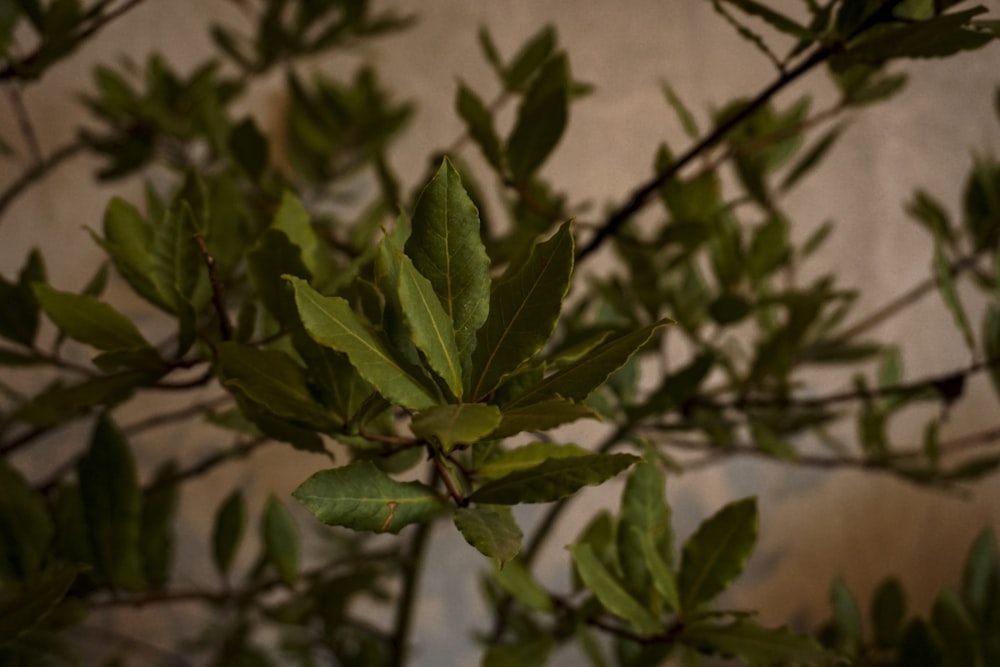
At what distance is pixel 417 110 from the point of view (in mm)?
962

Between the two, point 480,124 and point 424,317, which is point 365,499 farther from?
point 480,124

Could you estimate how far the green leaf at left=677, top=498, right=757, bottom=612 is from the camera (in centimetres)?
36

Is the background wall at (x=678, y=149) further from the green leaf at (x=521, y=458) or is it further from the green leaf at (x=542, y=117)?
the green leaf at (x=521, y=458)

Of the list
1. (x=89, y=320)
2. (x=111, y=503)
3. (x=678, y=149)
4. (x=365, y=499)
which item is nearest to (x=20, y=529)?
(x=111, y=503)

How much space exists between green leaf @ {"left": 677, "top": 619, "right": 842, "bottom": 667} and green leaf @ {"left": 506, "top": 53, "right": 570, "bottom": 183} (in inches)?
10.1

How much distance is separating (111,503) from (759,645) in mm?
322

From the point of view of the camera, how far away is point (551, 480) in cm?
26

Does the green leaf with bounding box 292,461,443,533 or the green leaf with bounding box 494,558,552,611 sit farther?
the green leaf with bounding box 494,558,552,611

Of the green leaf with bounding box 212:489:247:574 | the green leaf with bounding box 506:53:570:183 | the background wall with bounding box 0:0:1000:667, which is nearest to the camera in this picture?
the green leaf with bounding box 506:53:570:183

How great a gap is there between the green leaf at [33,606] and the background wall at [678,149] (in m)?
0.63

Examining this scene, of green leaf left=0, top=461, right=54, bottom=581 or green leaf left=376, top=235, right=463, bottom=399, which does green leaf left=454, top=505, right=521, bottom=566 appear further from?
green leaf left=0, top=461, right=54, bottom=581

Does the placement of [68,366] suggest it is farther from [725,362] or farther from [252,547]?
[252,547]

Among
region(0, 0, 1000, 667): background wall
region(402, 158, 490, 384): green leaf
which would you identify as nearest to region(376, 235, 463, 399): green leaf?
region(402, 158, 490, 384): green leaf

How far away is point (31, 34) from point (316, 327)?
783 millimetres
